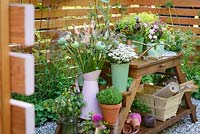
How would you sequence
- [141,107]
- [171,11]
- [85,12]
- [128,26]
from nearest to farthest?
[128,26] → [141,107] → [85,12] → [171,11]

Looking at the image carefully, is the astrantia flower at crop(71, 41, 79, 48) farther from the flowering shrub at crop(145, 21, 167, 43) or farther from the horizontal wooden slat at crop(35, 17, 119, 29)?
the horizontal wooden slat at crop(35, 17, 119, 29)

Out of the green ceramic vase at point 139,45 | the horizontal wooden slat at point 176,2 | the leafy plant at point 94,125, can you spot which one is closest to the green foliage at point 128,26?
the green ceramic vase at point 139,45

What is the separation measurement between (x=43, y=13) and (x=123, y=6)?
5.13 ft

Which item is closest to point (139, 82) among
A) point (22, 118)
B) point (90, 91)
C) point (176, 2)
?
point (90, 91)

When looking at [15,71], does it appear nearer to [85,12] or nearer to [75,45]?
[75,45]

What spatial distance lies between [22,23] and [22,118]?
20 centimetres

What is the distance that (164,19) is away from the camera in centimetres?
500

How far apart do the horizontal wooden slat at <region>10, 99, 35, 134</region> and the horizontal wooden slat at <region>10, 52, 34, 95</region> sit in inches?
1.3

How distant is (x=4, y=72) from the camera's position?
74 cm

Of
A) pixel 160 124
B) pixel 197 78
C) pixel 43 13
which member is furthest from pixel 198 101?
pixel 43 13

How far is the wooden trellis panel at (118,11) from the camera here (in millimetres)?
3746

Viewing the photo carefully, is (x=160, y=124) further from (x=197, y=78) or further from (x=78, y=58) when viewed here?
(x=197, y=78)

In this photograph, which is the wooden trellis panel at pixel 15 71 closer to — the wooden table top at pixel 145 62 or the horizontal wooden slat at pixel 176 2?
the wooden table top at pixel 145 62

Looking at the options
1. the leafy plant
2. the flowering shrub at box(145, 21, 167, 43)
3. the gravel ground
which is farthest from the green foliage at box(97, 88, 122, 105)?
the gravel ground
